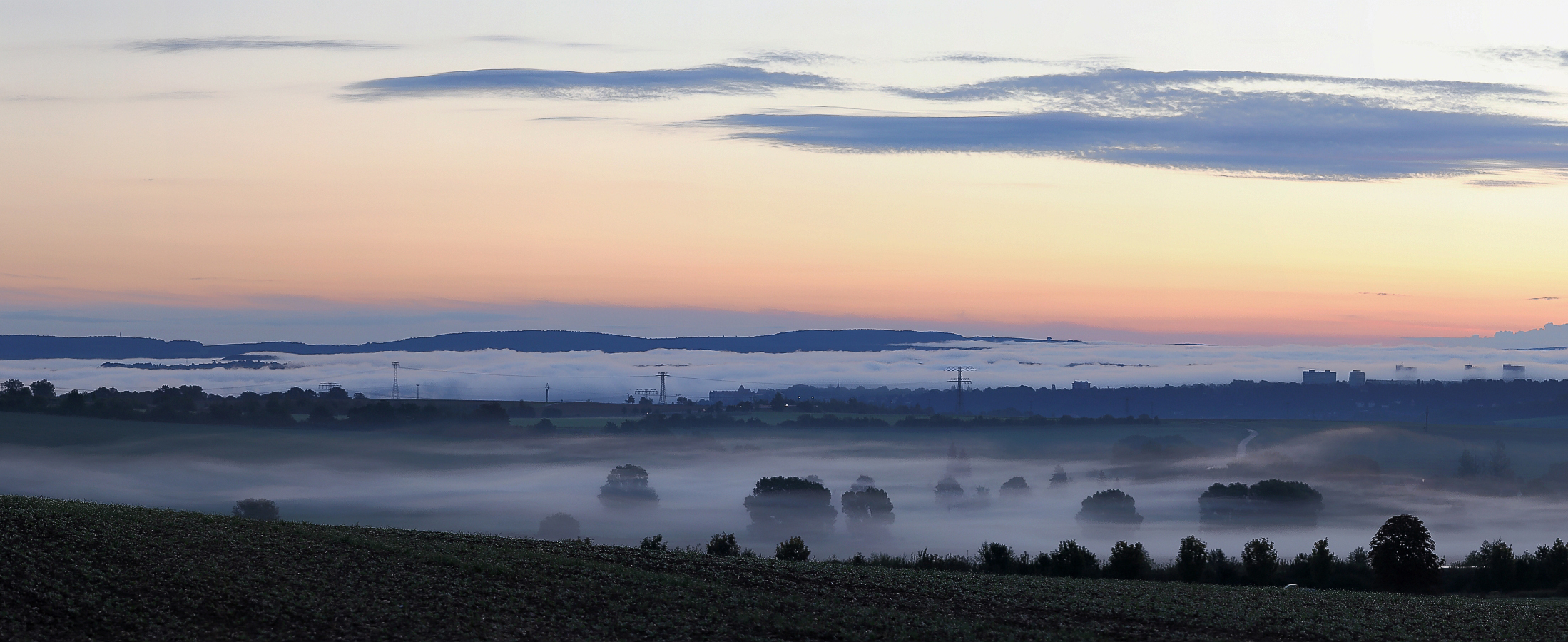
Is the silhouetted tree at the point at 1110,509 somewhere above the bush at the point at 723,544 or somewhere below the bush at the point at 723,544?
below

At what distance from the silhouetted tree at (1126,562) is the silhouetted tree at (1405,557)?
10.7 metres

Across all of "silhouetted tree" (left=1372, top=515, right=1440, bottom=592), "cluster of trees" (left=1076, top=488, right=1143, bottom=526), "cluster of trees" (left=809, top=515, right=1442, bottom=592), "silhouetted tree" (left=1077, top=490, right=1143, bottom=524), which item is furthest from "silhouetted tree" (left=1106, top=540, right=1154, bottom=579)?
"silhouetted tree" (left=1077, top=490, right=1143, bottom=524)

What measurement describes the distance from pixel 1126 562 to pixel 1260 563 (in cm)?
722

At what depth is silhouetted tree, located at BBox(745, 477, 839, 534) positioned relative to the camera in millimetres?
173750

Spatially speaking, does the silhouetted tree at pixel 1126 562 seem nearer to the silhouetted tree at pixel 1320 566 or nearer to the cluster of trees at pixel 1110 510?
the silhouetted tree at pixel 1320 566

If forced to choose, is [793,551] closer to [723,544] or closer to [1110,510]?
[723,544]

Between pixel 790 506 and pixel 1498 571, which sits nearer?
pixel 1498 571

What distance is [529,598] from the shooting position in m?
29.6

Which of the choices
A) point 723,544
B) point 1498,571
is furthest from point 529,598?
point 1498,571

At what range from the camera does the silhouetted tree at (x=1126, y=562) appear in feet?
169

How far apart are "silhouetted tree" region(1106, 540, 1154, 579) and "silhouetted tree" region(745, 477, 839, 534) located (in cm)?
11954

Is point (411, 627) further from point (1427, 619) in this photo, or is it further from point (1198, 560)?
point (1198, 560)

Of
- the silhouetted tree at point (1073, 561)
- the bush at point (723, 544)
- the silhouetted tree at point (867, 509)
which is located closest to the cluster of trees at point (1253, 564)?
the silhouetted tree at point (1073, 561)

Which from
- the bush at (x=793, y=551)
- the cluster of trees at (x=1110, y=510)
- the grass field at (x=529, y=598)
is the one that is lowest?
the cluster of trees at (x=1110, y=510)
